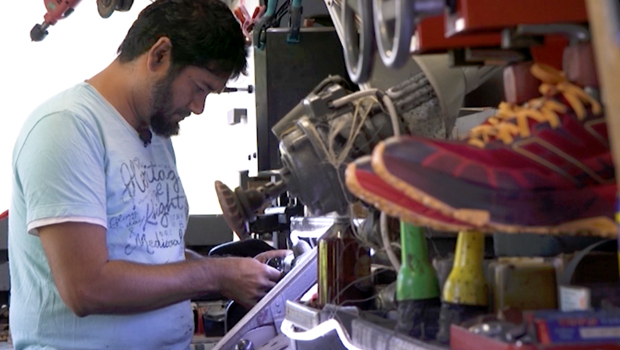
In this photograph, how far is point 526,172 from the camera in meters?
0.73

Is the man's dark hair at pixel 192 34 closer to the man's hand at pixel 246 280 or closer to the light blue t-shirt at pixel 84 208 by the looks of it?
the light blue t-shirt at pixel 84 208

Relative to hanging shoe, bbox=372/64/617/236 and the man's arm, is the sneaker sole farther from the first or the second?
the man's arm

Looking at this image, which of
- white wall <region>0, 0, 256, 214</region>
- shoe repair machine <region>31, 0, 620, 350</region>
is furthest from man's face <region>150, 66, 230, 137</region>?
white wall <region>0, 0, 256, 214</region>

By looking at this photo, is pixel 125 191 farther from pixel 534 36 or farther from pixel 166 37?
pixel 534 36

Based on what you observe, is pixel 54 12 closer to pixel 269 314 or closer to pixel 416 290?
pixel 269 314

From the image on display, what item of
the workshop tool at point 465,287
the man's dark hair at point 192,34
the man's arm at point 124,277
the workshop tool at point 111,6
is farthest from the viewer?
the workshop tool at point 111,6

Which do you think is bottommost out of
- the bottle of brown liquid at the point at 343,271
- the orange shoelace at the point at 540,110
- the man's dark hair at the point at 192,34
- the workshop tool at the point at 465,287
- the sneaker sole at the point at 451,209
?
the bottle of brown liquid at the point at 343,271

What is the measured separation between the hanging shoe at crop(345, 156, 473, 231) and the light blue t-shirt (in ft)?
2.97

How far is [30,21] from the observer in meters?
4.09

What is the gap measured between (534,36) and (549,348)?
337 millimetres

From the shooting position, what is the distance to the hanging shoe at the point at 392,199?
2.32 feet

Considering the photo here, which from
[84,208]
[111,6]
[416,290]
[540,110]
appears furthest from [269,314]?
[111,6]

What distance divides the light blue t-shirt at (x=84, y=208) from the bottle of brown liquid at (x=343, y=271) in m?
0.52

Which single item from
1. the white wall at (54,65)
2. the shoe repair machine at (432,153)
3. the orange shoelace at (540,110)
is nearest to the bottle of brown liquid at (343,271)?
the shoe repair machine at (432,153)
